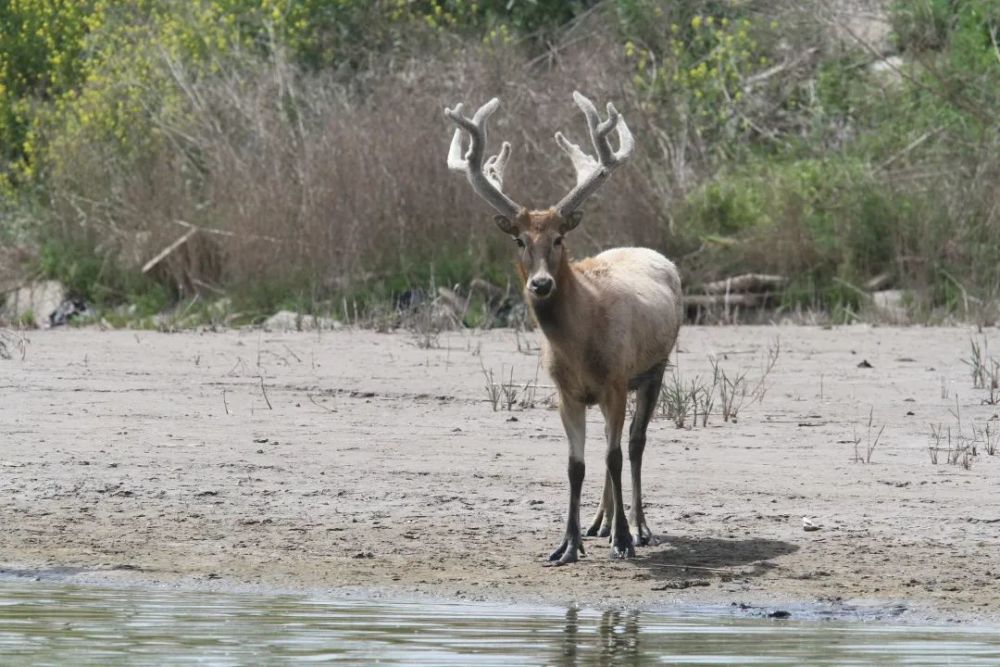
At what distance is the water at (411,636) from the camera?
6.18 m

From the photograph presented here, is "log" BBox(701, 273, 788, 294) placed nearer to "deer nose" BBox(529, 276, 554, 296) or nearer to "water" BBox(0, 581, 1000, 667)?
"deer nose" BBox(529, 276, 554, 296)

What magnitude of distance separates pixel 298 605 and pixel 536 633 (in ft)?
3.63

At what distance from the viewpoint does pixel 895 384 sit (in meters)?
12.1

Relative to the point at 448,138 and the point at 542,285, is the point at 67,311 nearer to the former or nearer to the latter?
the point at 448,138

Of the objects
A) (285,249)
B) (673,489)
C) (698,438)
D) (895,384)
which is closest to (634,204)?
(285,249)

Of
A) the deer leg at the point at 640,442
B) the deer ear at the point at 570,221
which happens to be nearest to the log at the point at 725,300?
the deer leg at the point at 640,442

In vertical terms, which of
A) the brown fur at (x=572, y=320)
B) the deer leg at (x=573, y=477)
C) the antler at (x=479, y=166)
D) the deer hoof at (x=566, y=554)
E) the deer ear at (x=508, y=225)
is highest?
the antler at (x=479, y=166)

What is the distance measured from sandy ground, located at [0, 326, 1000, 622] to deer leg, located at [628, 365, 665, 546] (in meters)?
0.11

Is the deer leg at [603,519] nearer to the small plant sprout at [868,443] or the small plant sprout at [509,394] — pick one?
the small plant sprout at [868,443]

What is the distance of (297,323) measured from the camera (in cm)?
1605

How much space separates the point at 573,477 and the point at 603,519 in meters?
0.70

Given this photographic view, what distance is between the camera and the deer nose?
24.3 ft

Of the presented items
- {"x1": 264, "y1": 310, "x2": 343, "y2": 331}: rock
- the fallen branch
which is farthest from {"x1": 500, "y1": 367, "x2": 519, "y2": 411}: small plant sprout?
the fallen branch

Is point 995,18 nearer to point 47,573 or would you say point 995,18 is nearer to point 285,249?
point 285,249
